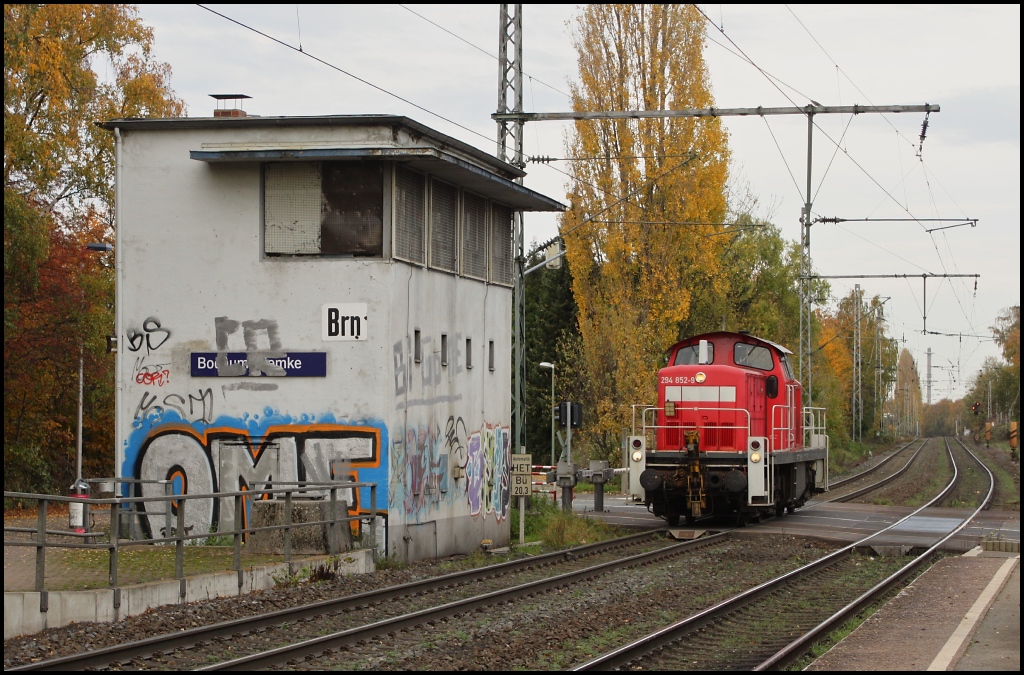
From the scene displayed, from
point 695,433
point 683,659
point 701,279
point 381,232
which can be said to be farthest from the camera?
point 701,279

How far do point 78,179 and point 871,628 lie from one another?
2573 centimetres

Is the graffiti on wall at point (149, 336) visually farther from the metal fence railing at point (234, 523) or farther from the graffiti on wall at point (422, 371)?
the graffiti on wall at point (422, 371)

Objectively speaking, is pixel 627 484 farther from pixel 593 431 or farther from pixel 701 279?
pixel 701 279

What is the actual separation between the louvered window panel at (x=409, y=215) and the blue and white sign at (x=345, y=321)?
0.99 metres

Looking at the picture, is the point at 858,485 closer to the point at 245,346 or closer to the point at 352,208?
the point at 352,208

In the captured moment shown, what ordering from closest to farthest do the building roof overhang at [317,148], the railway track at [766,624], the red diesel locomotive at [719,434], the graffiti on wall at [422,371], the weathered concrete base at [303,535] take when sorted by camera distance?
1. the railway track at [766,624]
2. the weathered concrete base at [303,535]
3. the building roof overhang at [317,148]
4. the graffiti on wall at [422,371]
5. the red diesel locomotive at [719,434]

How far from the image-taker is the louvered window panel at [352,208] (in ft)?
54.5

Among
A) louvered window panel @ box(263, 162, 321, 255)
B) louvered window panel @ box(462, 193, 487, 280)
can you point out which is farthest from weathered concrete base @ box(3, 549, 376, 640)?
louvered window panel @ box(462, 193, 487, 280)

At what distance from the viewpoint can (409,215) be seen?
1725cm

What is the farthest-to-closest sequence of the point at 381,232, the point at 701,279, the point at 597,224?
1. the point at 701,279
2. the point at 597,224
3. the point at 381,232

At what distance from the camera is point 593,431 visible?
3756cm

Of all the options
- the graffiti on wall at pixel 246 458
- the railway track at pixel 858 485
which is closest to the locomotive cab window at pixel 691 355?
the graffiti on wall at pixel 246 458

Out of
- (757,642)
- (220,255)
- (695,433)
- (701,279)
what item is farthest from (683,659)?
(701,279)

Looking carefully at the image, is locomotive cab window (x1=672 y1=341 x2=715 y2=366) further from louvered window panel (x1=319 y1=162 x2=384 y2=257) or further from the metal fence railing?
the metal fence railing
